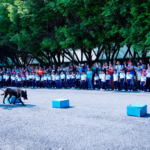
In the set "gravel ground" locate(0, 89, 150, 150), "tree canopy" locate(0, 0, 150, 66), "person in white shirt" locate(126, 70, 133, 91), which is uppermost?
"tree canopy" locate(0, 0, 150, 66)

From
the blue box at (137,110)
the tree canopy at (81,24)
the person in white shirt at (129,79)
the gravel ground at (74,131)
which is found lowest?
the gravel ground at (74,131)

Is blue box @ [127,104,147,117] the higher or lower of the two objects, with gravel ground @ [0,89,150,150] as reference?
higher

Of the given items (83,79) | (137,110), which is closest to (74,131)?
(137,110)

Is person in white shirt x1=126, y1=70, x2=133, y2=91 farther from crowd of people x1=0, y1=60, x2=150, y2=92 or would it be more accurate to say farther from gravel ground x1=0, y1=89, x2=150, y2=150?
gravel ground x1=0, y1=89, x2=150, y2=150

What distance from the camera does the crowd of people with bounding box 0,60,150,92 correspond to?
1650 cm

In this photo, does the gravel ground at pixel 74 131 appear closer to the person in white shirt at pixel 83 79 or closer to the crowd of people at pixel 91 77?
the crowd of people at pixel 91 77

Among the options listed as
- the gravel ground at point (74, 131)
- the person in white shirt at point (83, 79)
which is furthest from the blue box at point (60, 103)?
the person in white shirt at point (83, 79)

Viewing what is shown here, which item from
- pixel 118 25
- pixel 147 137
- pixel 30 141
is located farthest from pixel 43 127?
pixel 118 25

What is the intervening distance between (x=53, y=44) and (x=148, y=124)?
16.3 meters

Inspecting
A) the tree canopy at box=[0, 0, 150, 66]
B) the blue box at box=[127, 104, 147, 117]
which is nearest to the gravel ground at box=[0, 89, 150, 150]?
the blue box at box=[127, 104, 147, 117]

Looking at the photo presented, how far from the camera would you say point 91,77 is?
60.7ft

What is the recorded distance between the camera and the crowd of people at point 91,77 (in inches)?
650

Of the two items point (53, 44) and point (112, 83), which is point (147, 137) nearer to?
point (112, 83)

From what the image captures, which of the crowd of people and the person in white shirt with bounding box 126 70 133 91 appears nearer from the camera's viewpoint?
the person in white shirt with bounding box 126 70 133 91
